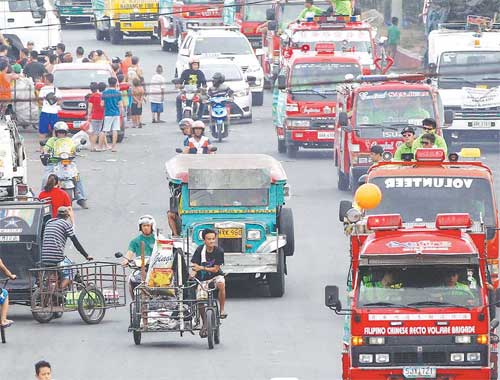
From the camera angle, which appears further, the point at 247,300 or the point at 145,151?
the point at 145,151

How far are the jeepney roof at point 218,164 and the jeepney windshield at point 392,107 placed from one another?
772 cm

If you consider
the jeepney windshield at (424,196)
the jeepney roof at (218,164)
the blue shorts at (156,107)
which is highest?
the jeepney windshield at (424,196)

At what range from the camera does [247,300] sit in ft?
79.0

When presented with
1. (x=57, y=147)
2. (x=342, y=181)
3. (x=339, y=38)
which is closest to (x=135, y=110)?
(x=339, y=38)

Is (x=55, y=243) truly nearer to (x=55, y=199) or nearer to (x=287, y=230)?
(x=287, y=230)

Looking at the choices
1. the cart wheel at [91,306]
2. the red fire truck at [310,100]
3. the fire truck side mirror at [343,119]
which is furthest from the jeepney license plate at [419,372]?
the red fire truck at [310,100]

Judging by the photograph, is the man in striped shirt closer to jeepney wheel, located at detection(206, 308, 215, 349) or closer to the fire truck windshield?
jeepney wheel, located at detection(206, 308, 215, 349)

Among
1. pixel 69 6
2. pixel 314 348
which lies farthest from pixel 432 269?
pixel 69 6

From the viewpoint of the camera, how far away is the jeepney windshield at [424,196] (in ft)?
69.5

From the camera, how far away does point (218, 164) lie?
24.5 meters

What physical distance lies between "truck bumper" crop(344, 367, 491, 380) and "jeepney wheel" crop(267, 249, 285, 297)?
7.27 m

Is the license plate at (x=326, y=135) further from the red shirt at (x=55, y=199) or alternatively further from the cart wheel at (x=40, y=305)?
the cart wheel at (x=40, y=305)

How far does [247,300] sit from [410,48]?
1378 inches

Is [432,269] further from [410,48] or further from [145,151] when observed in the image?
[410,48]
